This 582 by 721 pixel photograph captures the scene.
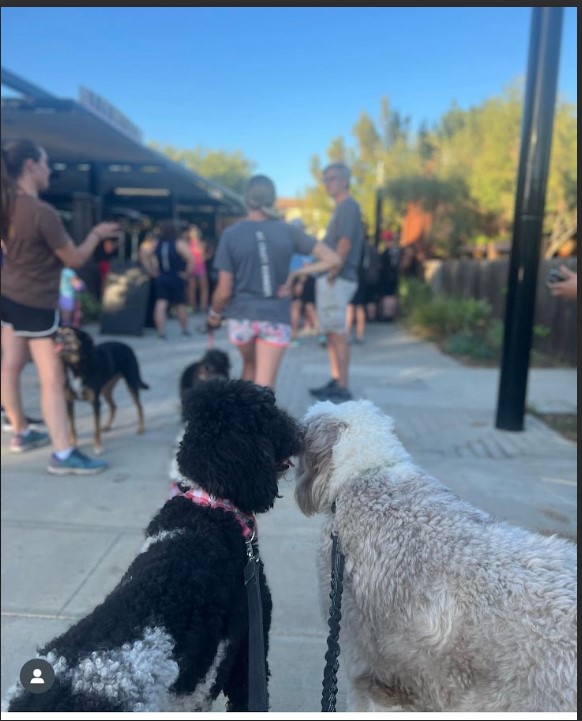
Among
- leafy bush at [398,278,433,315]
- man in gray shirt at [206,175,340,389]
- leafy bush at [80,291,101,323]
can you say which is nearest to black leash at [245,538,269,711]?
man in gray shirt at [206,175,340,389]

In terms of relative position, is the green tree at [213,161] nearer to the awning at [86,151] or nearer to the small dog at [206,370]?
the awning at [86,151]

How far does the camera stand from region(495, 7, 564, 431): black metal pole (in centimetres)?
533

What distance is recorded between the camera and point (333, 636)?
64.0 inches

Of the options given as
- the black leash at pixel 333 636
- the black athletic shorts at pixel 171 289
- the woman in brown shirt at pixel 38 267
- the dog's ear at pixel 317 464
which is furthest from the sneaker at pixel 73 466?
the black athletic shorts at pixel 171 289

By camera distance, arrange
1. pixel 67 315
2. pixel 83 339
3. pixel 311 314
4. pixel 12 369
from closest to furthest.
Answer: pixel 12 369 < pixel 83 339 < pixel 67 315 < pixel 311 314

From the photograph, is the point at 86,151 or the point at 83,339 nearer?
the point at 83,339

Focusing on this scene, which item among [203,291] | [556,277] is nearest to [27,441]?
[556,277]

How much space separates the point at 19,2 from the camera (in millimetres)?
1492

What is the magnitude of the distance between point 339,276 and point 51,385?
326 centimetres

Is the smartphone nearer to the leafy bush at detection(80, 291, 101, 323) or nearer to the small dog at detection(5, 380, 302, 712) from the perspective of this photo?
the small dog at detection(5, 380, 302, 712)

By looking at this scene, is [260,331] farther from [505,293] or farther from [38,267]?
[505,293]

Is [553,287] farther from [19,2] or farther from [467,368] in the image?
[467,368]

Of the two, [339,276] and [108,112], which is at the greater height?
[108,112]

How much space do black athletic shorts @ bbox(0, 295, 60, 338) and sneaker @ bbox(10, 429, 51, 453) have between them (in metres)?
1.14
